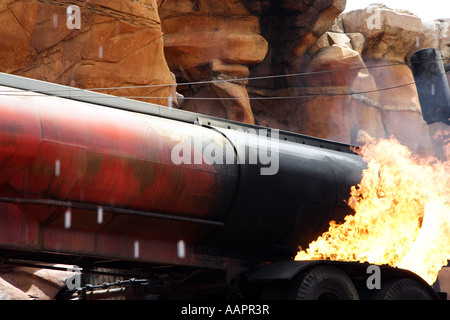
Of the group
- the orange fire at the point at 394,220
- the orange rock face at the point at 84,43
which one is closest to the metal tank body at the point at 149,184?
the orange fire at the point at 394,220

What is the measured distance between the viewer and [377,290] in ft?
27.4

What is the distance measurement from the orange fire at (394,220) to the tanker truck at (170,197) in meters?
0.24

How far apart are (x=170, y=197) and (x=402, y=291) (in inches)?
142

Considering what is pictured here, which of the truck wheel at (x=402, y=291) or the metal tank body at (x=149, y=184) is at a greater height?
the metal tank body at (x=149, y=184)

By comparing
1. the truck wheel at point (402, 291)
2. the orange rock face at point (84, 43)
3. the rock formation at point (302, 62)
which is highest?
the rock formation at point (302, 62)

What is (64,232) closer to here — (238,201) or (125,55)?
(238,201)

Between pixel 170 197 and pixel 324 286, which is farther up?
pixel 170 197

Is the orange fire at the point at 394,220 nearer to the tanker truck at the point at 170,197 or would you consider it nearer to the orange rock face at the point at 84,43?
the tanker truck at the point at 170,197

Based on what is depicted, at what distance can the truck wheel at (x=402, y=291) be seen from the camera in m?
8.26

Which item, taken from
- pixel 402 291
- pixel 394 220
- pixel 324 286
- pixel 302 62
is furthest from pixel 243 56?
pixel 324 286

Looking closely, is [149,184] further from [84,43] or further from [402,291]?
[84,43]

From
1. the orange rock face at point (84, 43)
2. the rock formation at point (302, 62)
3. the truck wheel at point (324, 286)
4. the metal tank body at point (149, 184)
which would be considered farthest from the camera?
the rock formation at point (302, 62)

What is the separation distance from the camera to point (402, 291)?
330 inches
